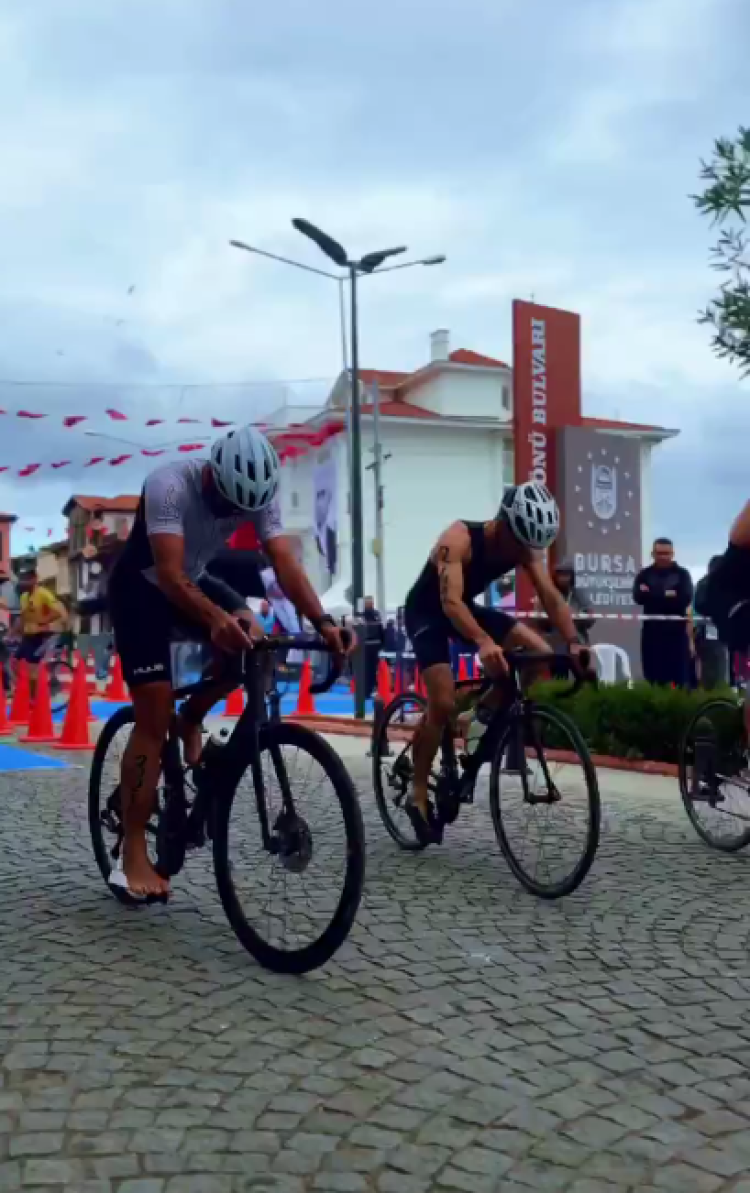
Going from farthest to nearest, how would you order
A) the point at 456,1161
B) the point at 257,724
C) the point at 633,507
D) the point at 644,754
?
the point at 633,507 → the point at 644,754 → the point at 257,724 → the point at 456,1161

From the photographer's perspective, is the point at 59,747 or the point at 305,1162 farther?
the point at 59,747

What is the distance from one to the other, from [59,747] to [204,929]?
769 cm

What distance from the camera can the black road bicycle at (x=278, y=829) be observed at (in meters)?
4.04

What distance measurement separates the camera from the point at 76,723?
40.2 ft

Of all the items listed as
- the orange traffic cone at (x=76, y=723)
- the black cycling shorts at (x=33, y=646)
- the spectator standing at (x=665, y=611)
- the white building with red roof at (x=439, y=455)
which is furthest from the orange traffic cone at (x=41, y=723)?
the white building with red roof at (x=439, y=455)

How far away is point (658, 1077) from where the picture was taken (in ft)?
10.6

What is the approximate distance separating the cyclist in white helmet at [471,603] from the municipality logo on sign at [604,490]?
1230 centimetres

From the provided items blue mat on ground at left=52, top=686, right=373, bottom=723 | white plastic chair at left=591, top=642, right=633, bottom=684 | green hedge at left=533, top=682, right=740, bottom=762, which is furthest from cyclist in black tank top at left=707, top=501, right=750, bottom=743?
blue mat on ground at left=52, top=686, right=373, bottom=723

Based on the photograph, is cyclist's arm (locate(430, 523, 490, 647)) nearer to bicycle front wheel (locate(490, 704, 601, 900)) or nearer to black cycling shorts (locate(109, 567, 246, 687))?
bicycle front wheel (locate(490, 704, 601, 900))

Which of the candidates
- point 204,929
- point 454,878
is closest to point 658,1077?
point 204,929

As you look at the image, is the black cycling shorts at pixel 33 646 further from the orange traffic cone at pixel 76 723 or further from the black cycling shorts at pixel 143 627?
the black cycling shorts at pixel 143 627

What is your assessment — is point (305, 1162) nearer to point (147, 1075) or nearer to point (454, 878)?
point (147, 1075)

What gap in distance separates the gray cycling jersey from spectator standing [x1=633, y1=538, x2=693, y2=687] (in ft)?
30.6

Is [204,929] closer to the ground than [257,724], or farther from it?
closer to the ground
